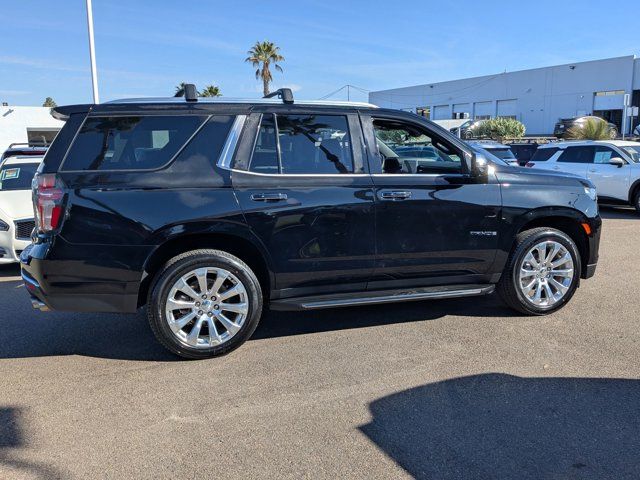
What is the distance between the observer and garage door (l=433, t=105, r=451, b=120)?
230ft

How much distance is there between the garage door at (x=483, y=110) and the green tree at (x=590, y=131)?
36.4 meters

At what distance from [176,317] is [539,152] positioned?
13.7 meters

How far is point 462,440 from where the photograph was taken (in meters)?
3.16

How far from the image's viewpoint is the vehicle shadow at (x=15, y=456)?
287 cm

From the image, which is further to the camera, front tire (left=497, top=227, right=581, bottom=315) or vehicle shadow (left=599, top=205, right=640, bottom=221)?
vehicle shadow (left=599, top=205, right=640, bottom=221)

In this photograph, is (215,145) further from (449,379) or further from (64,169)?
(449,379)

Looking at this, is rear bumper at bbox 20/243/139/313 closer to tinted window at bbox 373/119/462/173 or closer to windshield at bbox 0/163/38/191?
tinted window at bbox 373/119/462/173

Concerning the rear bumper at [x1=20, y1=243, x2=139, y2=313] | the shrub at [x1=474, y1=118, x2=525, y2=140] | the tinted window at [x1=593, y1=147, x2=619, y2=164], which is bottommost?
the rear bumper at [x1=20, y1=243, x2=139, y2=313]

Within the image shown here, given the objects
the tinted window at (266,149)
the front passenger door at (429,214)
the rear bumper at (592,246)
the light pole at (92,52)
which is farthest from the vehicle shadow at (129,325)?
the light pole at (92,52)

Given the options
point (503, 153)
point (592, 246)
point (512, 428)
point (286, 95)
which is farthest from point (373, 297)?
point (503, 153)

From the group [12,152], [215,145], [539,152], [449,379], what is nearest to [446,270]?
[449,379]

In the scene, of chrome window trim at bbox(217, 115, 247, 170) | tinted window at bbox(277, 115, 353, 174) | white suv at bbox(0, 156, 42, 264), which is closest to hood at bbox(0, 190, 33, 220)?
white suv at bbox(0, 156, 42, 264)

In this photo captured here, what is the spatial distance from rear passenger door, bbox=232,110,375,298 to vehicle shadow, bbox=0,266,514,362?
2.34 feet

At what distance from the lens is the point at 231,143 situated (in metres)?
4.36
